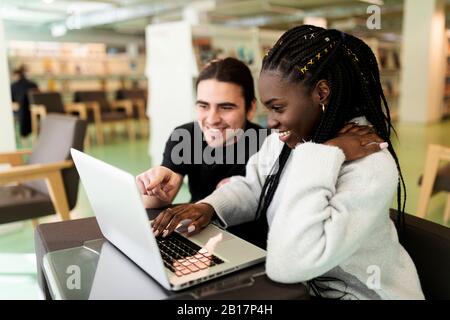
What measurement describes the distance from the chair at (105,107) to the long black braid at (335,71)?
254 inches

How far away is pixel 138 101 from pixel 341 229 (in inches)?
293

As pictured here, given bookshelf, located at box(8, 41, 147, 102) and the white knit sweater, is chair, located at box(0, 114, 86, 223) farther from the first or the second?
bookshelf, located at box(8, 41, 147, 102)

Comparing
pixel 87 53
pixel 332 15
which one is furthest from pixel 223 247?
pixel 332 15

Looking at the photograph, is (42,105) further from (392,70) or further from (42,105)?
(392,70)

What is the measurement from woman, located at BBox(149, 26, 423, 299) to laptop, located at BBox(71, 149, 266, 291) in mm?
74

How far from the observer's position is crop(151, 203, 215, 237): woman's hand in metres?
0.97

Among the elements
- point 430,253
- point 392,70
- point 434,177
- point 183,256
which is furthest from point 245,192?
point 392,70

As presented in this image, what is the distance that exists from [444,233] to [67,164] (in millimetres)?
2031

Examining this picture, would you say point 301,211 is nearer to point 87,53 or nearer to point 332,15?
point 87,53

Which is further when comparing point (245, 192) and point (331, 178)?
point (245, 192)

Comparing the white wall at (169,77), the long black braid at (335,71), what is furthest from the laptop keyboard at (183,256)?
the white wall at (169,77)

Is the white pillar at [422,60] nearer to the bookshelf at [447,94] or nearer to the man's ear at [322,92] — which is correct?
the bookshelf at [447,94]

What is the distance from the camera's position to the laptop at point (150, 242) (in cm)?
69

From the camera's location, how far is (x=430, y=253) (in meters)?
0.94
